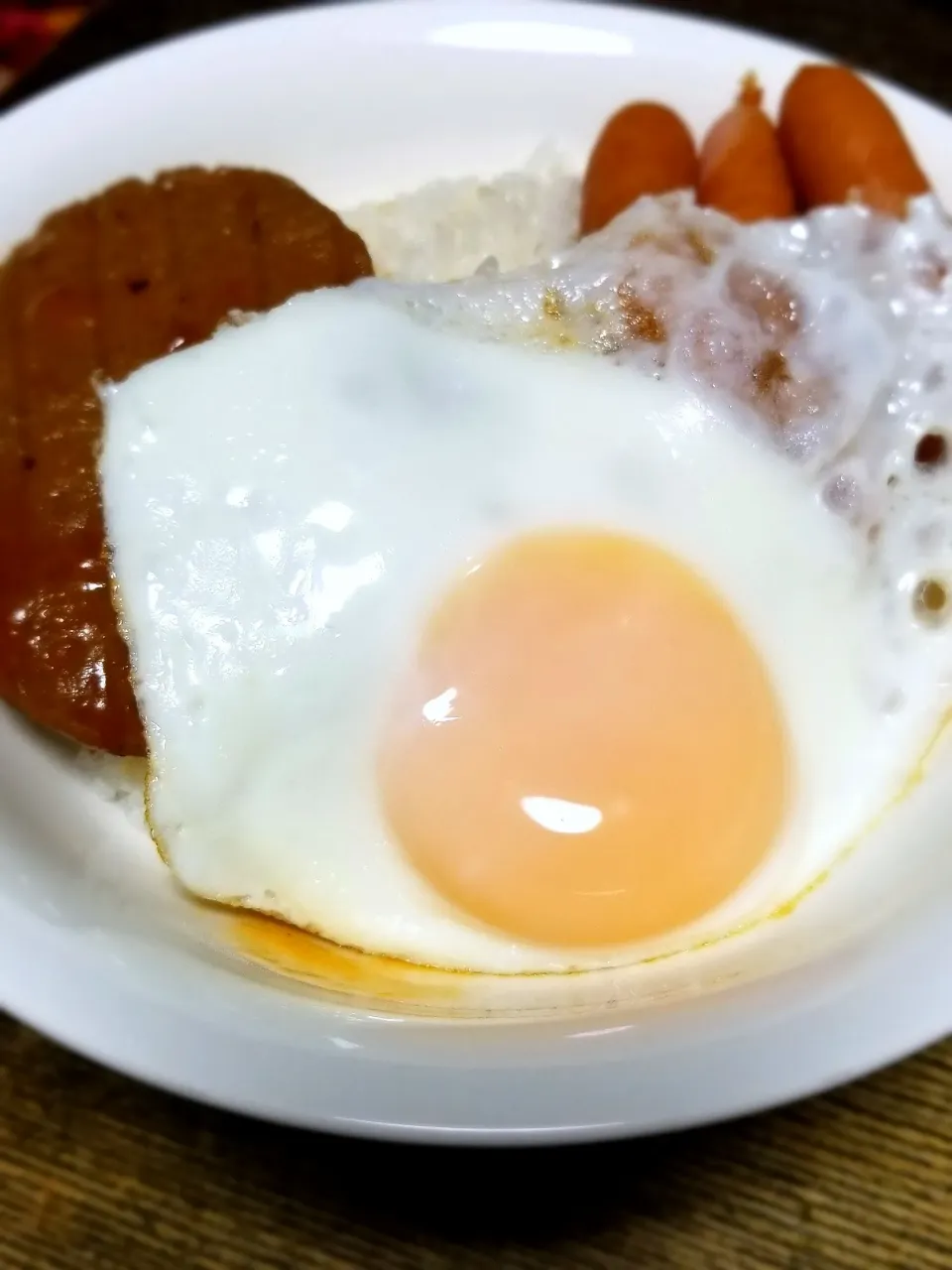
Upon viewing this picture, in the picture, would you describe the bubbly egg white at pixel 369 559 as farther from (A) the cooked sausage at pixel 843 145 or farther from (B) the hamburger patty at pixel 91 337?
(A) the cooked sausage at pixel 843 145

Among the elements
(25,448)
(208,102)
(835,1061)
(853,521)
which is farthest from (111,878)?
(208,102)

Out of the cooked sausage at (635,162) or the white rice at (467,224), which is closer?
the cooked sausage at (635,162)

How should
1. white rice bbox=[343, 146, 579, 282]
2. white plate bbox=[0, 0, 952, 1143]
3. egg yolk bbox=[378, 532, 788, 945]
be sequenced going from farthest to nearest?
1. white rice bbox=[343, 146, 579, 282]
2. egg yolk bbox=[378, 532, 788, 945]
3. white plate bbox=[0, 0, 952, 1143]

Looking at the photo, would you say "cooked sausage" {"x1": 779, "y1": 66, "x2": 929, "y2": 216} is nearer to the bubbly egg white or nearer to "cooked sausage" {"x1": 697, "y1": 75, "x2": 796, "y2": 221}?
"cooked sausage" {"x1": 697, "y1": 75, "x2": 796, "y2": 221}

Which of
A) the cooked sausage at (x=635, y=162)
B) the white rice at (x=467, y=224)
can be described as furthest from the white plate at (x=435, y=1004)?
the cooked sausage at (x=635, y=162)

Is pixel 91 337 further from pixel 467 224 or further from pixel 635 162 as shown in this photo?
pixel 635 162

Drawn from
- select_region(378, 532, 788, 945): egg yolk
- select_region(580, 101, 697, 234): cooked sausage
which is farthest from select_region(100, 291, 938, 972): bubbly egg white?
select_region(580, 101, 697, 234): cooked sausage
